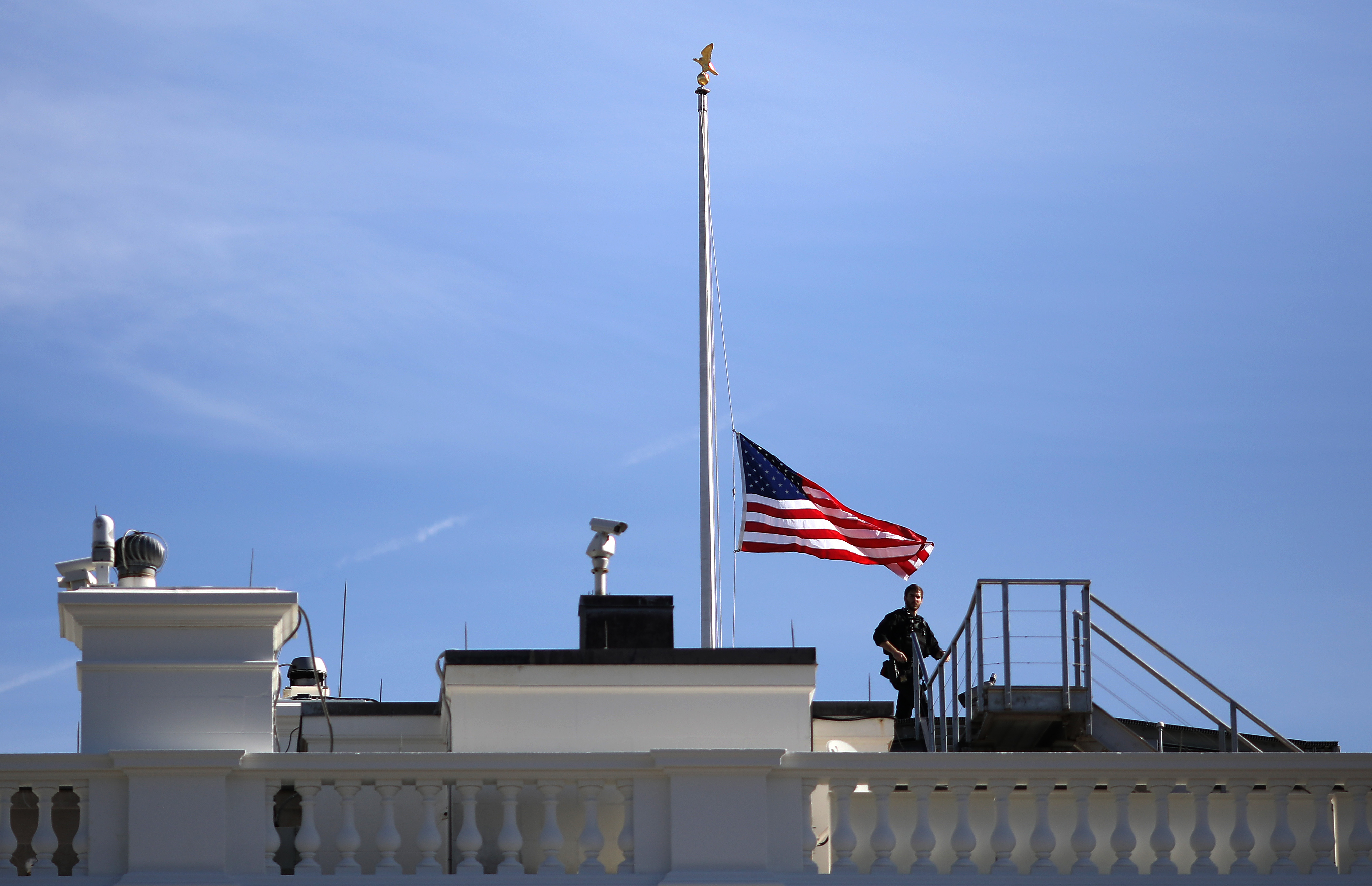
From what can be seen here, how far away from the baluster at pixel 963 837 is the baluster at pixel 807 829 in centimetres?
78

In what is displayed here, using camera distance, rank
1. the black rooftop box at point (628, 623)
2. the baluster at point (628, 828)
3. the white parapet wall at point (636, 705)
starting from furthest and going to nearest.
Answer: the black rooftop box at point (628, 623) < the white parapet wall at point (636, 705) < the baluster at point (628, 828)

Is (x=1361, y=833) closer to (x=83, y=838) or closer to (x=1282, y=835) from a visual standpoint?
(x=1282, y=835)

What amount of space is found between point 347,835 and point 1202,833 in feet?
15.7

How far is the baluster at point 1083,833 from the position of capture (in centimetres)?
988

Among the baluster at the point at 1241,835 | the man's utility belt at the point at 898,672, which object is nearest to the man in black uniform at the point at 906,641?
the man's utility belt at the point at 898,672

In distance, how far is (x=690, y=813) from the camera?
9797 mm

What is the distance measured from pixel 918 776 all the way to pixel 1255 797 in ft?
6.55

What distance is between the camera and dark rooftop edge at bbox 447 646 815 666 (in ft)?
36.8

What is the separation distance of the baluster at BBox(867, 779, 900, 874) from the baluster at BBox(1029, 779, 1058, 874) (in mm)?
781

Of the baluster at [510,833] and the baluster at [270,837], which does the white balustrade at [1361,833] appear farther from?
the baluster at [270,837]

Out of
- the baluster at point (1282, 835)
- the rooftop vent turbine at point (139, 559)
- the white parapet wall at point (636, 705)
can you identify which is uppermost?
the rooftop vent turbine at point (139, 559)

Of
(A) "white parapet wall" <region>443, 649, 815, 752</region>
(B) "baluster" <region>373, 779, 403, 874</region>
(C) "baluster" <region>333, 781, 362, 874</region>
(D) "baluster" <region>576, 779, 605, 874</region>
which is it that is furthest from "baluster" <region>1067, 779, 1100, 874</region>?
(C) "baluster" <region>333, 781, 362, 874</region>

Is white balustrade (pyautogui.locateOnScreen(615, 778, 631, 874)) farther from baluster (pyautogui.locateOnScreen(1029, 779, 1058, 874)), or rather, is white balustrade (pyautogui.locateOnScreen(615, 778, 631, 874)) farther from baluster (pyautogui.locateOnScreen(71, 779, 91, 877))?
baluster (pyautogui.locateOnScreen(71, 779, 91, 877))

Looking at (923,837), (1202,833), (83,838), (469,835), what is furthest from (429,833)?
(1202,833)
